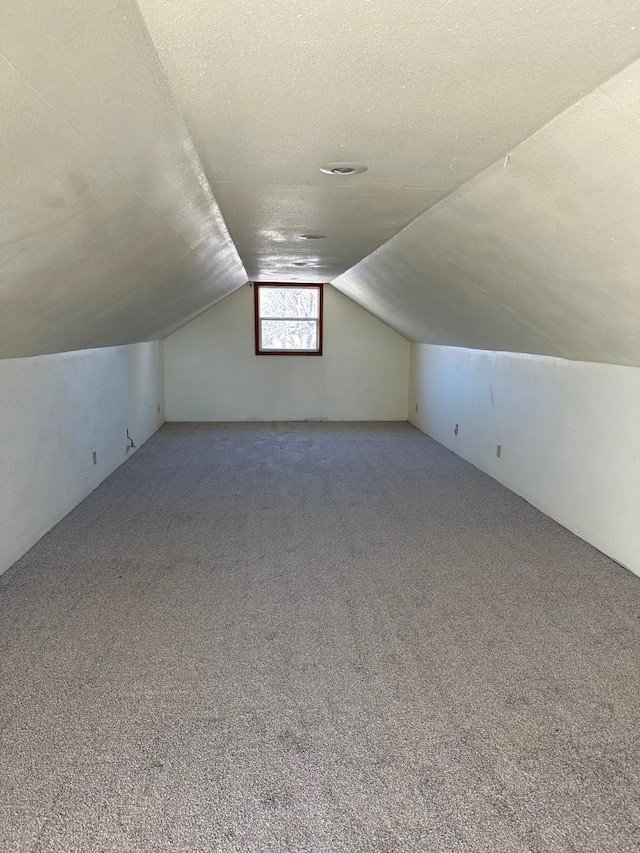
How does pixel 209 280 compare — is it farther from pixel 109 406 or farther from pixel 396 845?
pixel 396 845

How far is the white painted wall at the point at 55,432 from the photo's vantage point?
323cm

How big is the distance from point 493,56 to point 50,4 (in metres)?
0.93

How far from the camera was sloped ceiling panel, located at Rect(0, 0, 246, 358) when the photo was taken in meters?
1.20

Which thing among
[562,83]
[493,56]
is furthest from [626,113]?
[493,56]

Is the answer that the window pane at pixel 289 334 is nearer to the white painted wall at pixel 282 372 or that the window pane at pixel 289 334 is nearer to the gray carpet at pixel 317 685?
the white painted wall at pixel 282 372

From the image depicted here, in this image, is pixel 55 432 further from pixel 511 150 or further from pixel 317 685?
pixel 511 150

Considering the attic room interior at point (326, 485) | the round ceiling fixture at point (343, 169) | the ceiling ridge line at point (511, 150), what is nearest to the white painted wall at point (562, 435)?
the attic room interior at point (326, 485)

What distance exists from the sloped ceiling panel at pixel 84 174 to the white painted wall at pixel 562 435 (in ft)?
7.86

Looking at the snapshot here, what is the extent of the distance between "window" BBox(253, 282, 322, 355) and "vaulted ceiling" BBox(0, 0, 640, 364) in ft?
14.1

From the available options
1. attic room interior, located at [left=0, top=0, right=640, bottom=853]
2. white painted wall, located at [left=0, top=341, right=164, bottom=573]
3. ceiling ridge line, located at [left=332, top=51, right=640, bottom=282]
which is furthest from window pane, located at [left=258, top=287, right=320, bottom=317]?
ceiling ridge line, located at [left=332, top=51, right=640, bottom=282]

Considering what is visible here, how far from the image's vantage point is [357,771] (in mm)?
1772

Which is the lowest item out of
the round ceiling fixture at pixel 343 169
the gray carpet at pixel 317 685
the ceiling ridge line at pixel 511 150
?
the gray carpet at pixel 317 685

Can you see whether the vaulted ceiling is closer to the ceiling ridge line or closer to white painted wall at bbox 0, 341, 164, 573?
the ceiling ridge line

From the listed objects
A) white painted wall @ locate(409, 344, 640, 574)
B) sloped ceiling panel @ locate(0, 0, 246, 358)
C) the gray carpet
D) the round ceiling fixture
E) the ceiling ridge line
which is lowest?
the gray carpet
